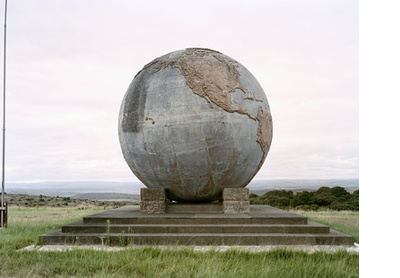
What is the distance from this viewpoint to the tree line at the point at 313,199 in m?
19.4

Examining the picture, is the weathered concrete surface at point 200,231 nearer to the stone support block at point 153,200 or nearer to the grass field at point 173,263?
the stone support block at point 153,200

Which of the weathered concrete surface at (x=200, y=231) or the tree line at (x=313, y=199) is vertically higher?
the weathered concrete surface at (x=200, y=231)

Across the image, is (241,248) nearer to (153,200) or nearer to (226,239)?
(226,239)

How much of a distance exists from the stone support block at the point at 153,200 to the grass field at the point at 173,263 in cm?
225

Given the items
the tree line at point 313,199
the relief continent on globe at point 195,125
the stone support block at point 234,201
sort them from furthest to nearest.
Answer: the tree line at point 313,199, the stone support block at point 234,201, the relief continent on globe at point 195,125

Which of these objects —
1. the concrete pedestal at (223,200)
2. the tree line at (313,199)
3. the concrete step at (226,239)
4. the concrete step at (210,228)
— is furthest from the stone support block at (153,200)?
the tree line at (313,199)

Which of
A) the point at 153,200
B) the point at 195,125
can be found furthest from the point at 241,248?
the point at 195,125

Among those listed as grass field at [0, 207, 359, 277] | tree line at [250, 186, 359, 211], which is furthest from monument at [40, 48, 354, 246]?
tree line at [250, 186, 359, 211]

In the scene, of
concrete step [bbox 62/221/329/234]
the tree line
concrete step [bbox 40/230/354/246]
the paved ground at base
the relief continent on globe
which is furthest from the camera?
the tree line

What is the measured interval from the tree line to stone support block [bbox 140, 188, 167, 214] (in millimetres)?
11020

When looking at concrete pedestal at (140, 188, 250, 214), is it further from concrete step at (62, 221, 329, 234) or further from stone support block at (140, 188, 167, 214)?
concrete step at (62, 221, 329, 234)

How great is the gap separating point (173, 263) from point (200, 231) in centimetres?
235

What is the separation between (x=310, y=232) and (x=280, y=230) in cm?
69

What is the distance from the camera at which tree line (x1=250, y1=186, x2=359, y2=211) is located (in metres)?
19.4
